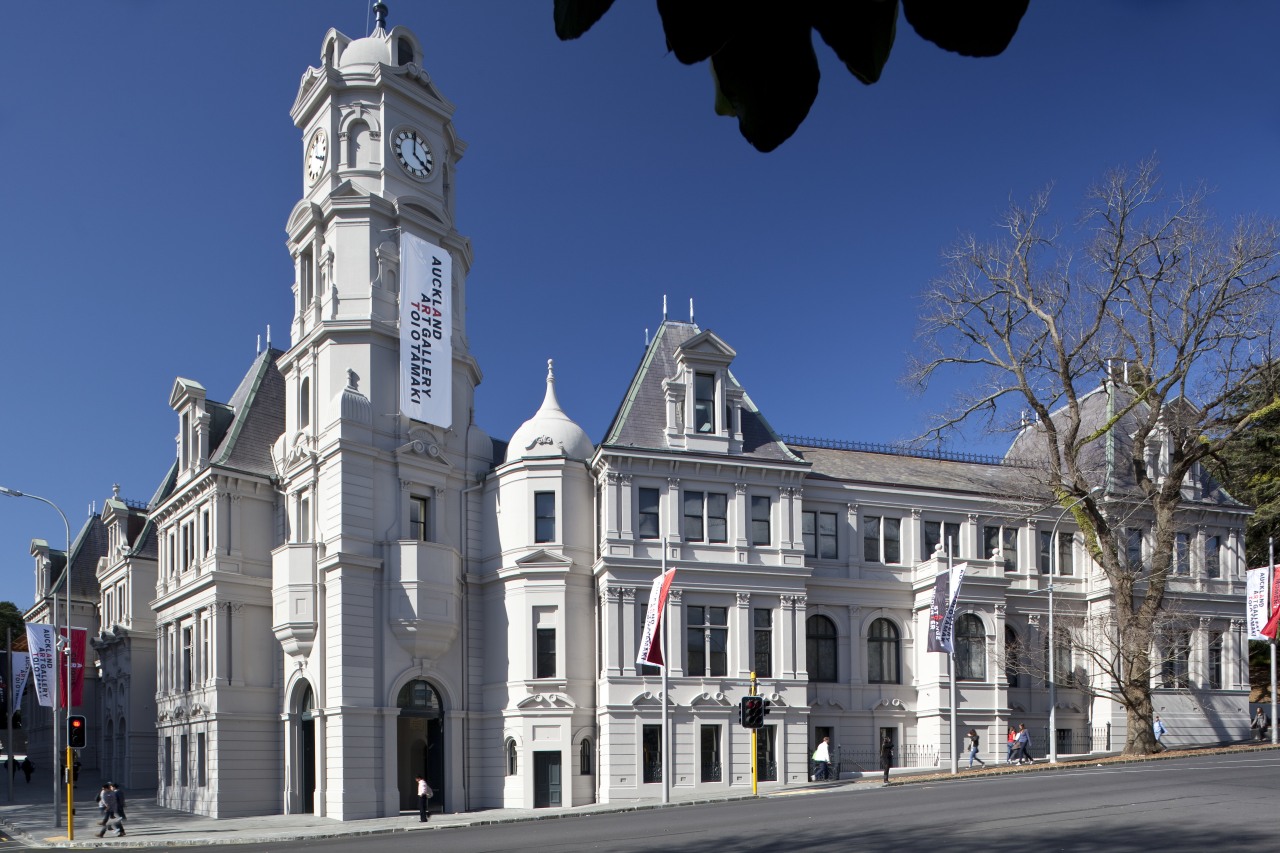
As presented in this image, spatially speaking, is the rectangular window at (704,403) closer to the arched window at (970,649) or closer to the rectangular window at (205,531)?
the arched window at (970,649)

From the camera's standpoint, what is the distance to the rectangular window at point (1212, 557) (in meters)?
53.6

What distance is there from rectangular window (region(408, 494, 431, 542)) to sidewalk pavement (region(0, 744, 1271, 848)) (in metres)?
9.45

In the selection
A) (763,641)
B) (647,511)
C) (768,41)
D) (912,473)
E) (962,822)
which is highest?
(912,473)

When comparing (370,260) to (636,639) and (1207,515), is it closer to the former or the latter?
(636,639)

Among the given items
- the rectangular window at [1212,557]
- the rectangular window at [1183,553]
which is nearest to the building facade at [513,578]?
the rectangular window at [1183,553]

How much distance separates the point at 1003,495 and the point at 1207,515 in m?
9.21

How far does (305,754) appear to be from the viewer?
4556 centimetres

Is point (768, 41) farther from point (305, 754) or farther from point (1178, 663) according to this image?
point (1178, 663)

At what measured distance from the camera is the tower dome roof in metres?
46.6

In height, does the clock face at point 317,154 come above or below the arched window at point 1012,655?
above

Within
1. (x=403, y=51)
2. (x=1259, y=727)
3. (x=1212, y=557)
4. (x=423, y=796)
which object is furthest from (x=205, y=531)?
(x=1259, y=727)

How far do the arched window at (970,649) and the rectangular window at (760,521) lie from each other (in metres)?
7.99

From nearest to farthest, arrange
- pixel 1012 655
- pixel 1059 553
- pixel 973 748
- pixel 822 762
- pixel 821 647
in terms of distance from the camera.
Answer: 1. pixel 973 748
2. pixel 822 762
3. pixel 821 647
4. pixel 1012 655
5. pixel 1059 553

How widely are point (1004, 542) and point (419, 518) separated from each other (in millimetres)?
23290
